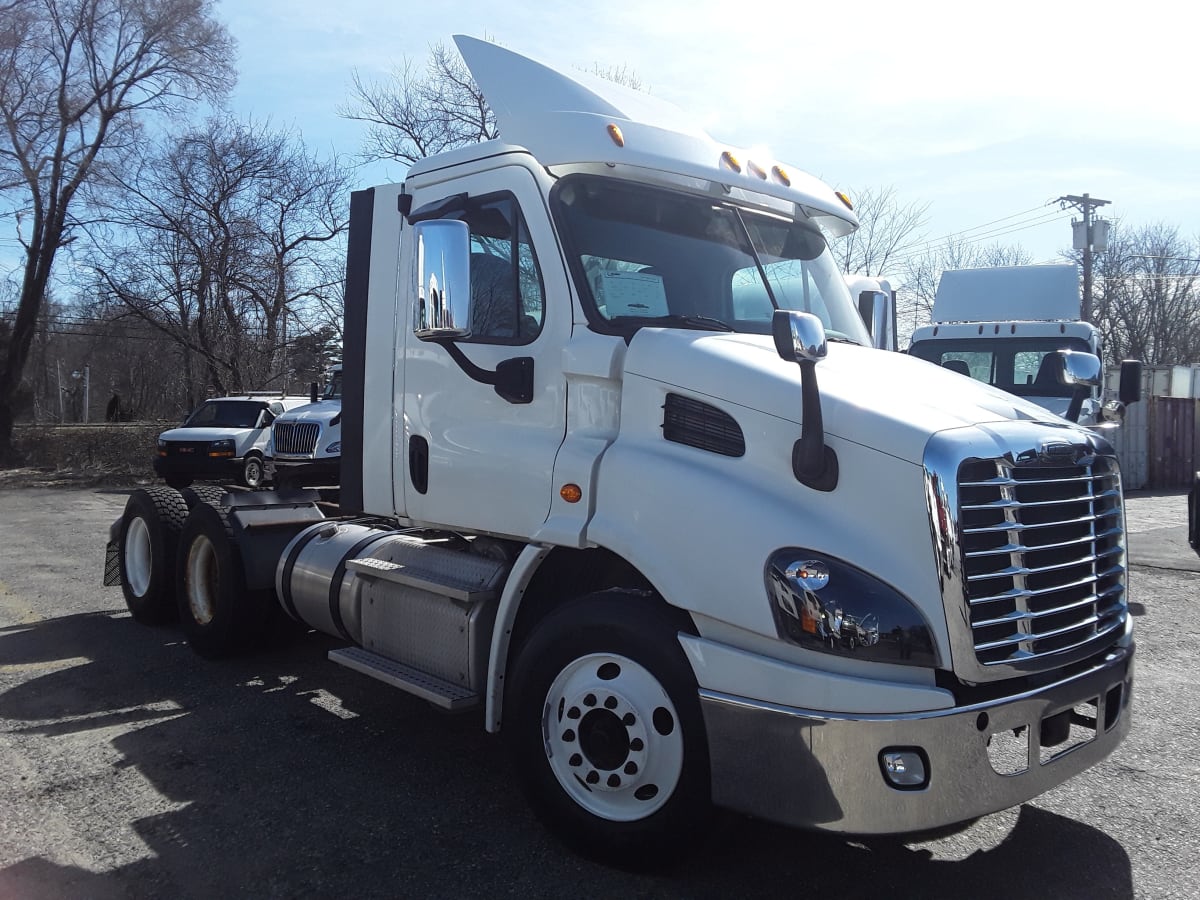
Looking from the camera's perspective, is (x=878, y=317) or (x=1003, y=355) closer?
(x=878, y=317)

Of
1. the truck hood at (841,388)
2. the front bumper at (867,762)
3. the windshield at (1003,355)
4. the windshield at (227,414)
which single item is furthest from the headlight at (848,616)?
the windshield at (227,414)

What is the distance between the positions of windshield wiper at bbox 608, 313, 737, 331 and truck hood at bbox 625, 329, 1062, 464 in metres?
0.12

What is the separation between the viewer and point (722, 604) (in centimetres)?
324

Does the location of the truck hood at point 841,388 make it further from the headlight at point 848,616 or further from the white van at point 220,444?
the white van at point 220,444

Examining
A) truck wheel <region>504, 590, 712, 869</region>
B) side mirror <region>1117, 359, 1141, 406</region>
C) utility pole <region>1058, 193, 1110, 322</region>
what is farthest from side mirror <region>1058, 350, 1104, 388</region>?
utility pole <region>1058, 193, 1110, 322</region>

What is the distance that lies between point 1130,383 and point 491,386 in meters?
4.01

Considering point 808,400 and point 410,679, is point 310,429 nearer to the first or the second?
point 410,679

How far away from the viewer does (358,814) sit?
4.20 meters

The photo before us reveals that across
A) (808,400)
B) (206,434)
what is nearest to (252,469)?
(206,434)

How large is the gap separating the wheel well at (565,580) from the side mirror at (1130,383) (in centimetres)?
353

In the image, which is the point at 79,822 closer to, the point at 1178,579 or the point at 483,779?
the point at 483,779

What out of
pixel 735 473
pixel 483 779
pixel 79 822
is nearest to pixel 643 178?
pixel 735 473

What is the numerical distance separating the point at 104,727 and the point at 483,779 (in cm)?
222

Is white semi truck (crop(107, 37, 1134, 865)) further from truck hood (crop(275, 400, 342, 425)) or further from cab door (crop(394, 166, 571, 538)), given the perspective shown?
truck hood (crop(275, 400, 342, 425))
